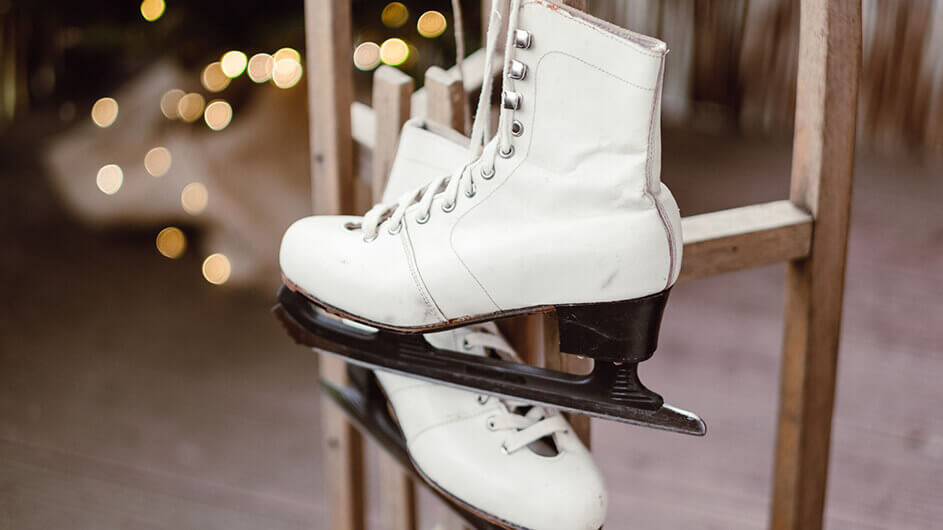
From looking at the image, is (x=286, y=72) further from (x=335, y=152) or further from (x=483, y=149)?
(x=483, y=149)

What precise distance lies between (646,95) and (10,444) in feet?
4.10

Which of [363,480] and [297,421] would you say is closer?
[363,480]

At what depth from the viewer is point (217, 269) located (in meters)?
1.84

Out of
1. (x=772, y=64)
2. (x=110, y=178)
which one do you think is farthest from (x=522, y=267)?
(x=772, y=64)

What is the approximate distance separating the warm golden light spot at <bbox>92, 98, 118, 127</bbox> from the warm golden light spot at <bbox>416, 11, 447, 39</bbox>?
0.68 m

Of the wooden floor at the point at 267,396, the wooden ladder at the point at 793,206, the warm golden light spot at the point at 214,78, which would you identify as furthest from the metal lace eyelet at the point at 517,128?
the warm golden light spot at the point at 214,78

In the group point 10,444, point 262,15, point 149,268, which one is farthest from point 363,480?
point 149,268

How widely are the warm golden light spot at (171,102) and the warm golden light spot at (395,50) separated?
0.44m

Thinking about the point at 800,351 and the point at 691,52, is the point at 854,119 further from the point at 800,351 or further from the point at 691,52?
the point at 691,52

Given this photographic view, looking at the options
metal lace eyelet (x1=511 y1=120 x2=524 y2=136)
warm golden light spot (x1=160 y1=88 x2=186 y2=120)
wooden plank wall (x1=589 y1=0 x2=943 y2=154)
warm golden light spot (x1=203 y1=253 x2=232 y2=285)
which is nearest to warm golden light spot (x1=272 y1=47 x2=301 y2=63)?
warm golden light spot (x1=160 y1=88 x2=186 y2=120)

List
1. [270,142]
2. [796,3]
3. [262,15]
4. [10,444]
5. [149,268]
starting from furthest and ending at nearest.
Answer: [796,3], [149,268], [270,142], [262,15], [10,444]

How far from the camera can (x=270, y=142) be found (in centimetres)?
178

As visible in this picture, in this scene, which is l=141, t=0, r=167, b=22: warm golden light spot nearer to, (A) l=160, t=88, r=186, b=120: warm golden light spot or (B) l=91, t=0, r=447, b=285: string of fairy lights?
(B) l=91, t=0, r=447, b=285: string of fairy lights

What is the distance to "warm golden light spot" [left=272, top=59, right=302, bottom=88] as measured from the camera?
1682 mm
